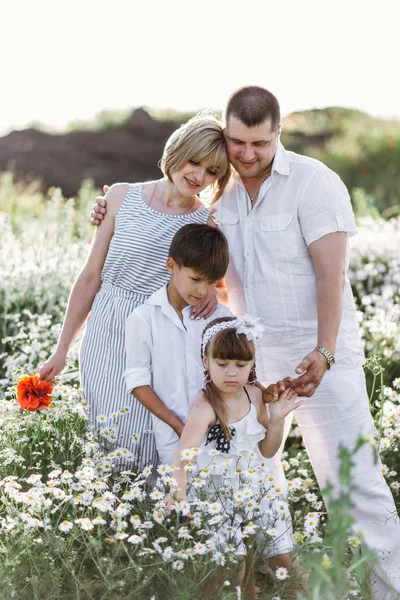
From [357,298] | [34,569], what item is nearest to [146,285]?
[34,569]

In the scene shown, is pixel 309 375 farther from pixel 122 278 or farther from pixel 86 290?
pixel 86 290

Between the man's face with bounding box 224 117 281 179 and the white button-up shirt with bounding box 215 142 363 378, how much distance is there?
2.6 inches

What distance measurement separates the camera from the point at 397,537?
A: 3486 mm

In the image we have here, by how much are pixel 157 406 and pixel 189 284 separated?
1.74 feet

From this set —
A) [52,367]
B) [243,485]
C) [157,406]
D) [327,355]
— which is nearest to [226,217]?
[327,355]

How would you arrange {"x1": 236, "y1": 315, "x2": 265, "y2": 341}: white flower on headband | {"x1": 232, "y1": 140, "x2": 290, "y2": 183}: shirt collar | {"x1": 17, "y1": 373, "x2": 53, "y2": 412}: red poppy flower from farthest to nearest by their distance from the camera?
A: {"x1": 17, "y1": 373, "x2": 53, "y2": 412}: red poppy flower → {"x1": 232, "y1": 140, "x2": 290, "y2": 183}: shirt collar → {"x1": 236, "y1": 315, "x2": 265, "y2": 341}: white flower on headband

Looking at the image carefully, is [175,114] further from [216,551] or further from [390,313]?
[216,551]

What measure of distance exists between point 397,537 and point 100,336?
165cm

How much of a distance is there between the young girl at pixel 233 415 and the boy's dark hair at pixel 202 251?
223 millimetres

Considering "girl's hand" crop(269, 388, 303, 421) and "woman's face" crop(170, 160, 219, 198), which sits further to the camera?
"woman's face" crop(170, 160, 219, 198)

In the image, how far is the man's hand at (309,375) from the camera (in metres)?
3.12

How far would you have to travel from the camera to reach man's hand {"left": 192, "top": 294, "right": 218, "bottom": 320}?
11.0ft

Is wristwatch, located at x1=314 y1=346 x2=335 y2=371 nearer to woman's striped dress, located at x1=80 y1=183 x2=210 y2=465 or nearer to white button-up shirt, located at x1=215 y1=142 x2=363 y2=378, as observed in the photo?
white button-up shirt, located at x1=215 y1=142 x2=363 y2=378

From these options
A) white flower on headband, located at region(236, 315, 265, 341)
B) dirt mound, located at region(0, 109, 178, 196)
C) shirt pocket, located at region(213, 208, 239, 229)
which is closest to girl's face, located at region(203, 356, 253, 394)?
white flower on headband, located at region(236, 315, 265, 341)
